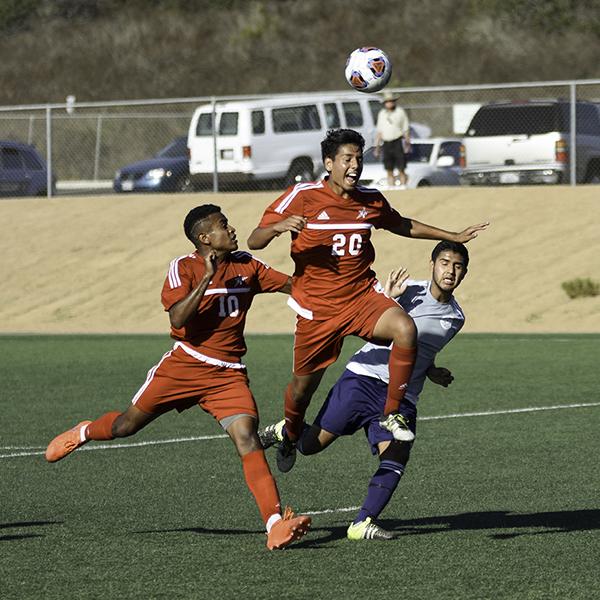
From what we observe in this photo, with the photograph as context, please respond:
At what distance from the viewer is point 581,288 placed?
22.9 m

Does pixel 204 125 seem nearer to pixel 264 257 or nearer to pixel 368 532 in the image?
pixel 264 257

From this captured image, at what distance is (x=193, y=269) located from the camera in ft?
25.7

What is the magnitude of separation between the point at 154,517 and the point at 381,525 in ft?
4.33

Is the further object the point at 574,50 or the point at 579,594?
the point at 574,50

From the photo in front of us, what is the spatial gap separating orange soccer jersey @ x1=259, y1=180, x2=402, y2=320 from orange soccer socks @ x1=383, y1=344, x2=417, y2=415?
662 millimetres

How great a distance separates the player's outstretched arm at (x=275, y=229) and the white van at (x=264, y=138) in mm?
21606

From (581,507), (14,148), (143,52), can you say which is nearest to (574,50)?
(143,52)

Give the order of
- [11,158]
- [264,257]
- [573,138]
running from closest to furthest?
1. [264,257]
2. [573,138]
3. [11,158]

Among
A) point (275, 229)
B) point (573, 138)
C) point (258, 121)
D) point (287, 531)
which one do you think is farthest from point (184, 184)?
point (287, 531)

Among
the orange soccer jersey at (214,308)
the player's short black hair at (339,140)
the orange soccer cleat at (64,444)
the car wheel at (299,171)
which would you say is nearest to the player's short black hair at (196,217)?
the orange soccer jersey at (214,308)

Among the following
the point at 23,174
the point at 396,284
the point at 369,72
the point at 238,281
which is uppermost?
the point at 369,72

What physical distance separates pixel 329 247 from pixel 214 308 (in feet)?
3.40

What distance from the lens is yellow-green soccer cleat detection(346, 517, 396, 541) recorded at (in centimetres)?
768

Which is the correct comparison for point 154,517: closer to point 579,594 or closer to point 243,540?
point 243,540
